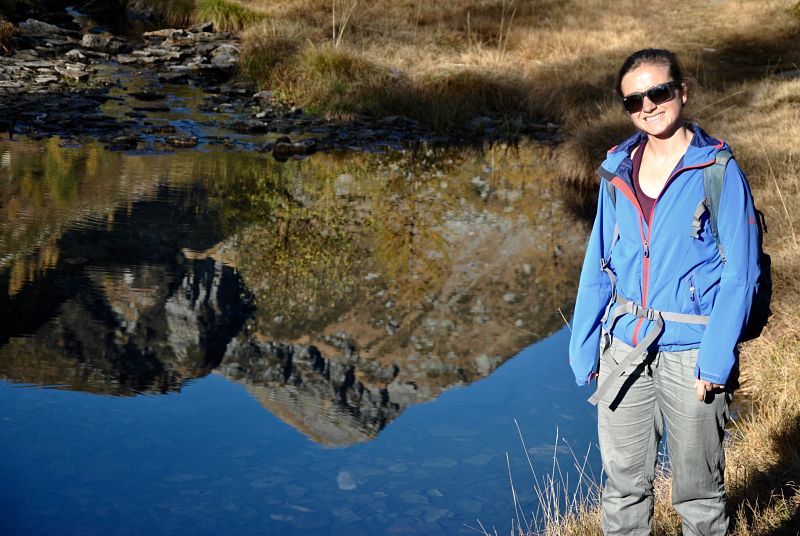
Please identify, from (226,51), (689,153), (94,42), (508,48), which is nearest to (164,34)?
(94,42)

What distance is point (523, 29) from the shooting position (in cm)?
1934

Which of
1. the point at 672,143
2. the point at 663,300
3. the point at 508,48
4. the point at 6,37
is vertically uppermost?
the point at 508,48

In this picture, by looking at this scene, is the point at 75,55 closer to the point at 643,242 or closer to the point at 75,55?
the point at 75,55

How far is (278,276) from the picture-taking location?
8.00m

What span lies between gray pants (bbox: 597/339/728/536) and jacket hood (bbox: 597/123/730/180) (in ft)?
1.73

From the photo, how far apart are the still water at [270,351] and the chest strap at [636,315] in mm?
A: 1756

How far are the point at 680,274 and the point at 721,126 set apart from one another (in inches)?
349

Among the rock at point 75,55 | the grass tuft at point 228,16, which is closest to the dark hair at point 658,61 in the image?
the rock at point 75,55

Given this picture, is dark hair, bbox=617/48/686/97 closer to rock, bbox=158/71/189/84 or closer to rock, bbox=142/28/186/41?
rock, bbox=158/71/189/84

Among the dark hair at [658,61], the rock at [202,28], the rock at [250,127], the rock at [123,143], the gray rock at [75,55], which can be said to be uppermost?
the rock at [202,28]

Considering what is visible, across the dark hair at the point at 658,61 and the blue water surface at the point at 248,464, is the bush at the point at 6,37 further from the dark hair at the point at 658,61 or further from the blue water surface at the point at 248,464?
the dark hair at the point at 658,61

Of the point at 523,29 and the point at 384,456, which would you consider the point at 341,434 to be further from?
the point at 523,29

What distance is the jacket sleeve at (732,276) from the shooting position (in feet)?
8.90

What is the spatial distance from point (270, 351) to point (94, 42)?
13.1m
